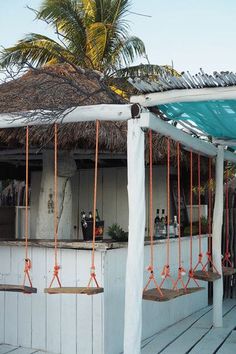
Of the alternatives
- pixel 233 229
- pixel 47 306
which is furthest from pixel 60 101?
pixel 233 229

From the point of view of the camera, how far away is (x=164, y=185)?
7066 mm

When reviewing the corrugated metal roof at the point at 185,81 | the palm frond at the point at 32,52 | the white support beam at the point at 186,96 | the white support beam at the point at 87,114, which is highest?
the palm frond at the point at 32,52

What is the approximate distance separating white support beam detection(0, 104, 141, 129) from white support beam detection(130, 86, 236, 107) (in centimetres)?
11

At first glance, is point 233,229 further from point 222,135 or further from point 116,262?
point 116,262

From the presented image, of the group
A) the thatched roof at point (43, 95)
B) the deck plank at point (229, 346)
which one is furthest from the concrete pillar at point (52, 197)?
the deck plank at point (229, 346)

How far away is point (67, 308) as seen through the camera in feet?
14.6

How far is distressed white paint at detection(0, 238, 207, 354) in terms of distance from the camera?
14.0 feet

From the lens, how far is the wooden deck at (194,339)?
14.8 ft

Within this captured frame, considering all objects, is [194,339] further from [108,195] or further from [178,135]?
[108,195]

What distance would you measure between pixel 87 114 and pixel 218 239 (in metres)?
2.47

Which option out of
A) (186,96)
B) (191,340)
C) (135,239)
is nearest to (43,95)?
(186,96)

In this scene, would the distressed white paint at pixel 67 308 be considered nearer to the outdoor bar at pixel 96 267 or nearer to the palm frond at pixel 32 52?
the outdoor bar at pixel 96 267

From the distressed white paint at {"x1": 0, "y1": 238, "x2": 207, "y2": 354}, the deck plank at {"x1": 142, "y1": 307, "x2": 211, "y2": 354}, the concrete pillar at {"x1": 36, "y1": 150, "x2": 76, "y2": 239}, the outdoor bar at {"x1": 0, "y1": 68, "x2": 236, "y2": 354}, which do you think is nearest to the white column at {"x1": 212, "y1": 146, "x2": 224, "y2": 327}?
the outdoor bar at {"x1": 0, "y1": 68, "x2": 236, "y2": 354}

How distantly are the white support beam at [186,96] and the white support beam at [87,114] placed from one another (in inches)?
4.5
